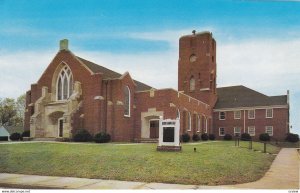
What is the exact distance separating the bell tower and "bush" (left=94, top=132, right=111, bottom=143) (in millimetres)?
13275

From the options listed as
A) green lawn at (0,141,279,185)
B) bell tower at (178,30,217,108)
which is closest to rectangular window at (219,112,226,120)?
bell tower at (178,30,217,108)

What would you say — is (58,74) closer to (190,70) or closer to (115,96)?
(115,96)

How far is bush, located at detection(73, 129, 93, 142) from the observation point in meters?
23.9

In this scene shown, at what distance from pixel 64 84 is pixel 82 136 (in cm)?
490

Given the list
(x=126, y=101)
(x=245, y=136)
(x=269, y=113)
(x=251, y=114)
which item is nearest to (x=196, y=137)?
(x=245, y=136)

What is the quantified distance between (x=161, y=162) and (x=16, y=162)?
15.2 feet

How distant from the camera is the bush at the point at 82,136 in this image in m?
23.9

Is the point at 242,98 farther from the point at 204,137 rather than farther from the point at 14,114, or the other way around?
the point at 14,114

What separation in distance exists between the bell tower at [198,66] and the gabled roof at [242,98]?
6.43ft

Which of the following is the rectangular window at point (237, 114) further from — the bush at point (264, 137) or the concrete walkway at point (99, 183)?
the concrete walkway at point (99, 183)

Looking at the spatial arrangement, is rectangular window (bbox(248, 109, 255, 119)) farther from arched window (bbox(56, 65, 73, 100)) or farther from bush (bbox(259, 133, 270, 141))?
arched window (bbox(56, 65, 73, 100))

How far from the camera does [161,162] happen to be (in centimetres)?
1168

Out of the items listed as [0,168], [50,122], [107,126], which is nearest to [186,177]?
[0,168]

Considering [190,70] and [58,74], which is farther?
[190,70]
